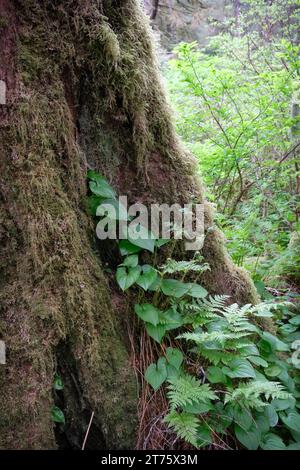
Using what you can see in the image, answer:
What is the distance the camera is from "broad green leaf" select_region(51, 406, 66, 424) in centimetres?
181

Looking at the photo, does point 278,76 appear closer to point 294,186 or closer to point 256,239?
point 294,186

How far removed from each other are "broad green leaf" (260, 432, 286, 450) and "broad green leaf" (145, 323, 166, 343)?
799 millimetres

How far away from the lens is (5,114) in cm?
192

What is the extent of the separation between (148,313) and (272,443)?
0.98 metres

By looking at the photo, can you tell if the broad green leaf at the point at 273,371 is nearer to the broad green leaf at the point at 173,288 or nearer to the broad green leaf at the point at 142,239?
the broad green leaf at the point at 173,288

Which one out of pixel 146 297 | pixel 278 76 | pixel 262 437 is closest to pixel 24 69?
pixel 146 297

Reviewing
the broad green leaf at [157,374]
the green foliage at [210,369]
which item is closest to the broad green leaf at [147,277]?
the green foliage at [210,369]

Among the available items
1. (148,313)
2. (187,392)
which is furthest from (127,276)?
(187,392)

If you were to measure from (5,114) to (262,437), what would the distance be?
2302 millimetres

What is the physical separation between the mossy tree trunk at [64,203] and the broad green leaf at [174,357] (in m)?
0.25

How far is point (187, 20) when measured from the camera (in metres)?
14.7

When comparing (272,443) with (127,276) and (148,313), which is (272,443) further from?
(127,276)

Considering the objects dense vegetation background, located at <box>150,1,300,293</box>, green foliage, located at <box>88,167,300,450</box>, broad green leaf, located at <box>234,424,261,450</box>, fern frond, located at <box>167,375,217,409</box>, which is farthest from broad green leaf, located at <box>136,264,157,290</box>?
dense vegetation background, located at <box>150,1,300,293</box>

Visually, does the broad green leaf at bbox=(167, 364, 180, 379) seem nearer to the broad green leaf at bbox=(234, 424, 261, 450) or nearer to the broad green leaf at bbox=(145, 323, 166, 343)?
the broad green leaf at bbox=(145, 323, 166, 343)
